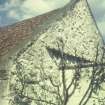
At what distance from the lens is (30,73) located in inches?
699

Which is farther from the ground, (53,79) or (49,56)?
(49,56)

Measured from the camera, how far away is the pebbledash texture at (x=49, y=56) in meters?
17.2

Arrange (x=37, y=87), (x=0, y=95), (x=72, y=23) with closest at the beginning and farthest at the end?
(x=0, y=95), (x=37, y=87), (x=72, y=23)

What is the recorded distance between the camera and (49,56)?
61.3ft

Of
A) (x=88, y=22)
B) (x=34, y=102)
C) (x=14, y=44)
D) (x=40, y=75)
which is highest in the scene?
(x=88, y=22)

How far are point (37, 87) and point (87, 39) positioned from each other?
14.5 feet

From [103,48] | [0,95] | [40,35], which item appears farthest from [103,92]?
[0,95]

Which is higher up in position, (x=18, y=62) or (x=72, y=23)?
(x=72, y=23)

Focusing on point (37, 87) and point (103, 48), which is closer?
point (37, 87)

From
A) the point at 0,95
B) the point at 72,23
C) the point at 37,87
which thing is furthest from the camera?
the point at 72,23

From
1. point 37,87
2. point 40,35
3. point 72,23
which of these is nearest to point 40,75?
point 37,87

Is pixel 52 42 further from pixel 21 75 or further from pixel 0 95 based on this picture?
pixel 0 95

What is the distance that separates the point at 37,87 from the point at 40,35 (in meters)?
2.19

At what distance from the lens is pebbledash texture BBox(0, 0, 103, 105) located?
1723 centimetres
